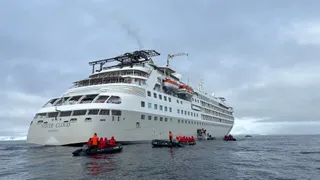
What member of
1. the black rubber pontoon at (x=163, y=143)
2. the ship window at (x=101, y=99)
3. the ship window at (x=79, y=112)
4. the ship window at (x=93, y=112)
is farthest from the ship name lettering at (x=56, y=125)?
the black rubber pontoon at (x=163, y=143)

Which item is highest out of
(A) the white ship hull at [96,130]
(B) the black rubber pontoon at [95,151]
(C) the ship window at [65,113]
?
(C) the ship window at [65,113]

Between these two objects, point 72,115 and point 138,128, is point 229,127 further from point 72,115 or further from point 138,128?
point 72,115

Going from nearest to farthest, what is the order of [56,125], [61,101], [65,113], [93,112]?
[93,112] → [56,125] → [65,113] → [61,101]

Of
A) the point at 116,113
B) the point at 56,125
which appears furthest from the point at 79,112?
the point at 116,113

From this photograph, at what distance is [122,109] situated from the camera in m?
32.1

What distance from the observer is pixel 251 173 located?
15.7 m

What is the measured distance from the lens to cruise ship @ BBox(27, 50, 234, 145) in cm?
2991

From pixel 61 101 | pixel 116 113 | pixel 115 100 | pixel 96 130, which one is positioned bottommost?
pixel 96 130

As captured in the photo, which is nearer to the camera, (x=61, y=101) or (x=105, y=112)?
(x=105, y=112)

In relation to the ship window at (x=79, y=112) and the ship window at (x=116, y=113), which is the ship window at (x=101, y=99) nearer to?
the ship window at (x=116, y=113)

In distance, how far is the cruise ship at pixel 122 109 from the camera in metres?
29.9

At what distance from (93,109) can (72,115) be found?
8.95ft

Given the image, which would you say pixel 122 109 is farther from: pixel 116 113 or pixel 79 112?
pixel 79 112

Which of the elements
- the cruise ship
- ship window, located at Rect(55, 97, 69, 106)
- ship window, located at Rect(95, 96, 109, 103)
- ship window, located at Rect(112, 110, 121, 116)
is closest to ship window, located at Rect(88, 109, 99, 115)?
the cruise ship
